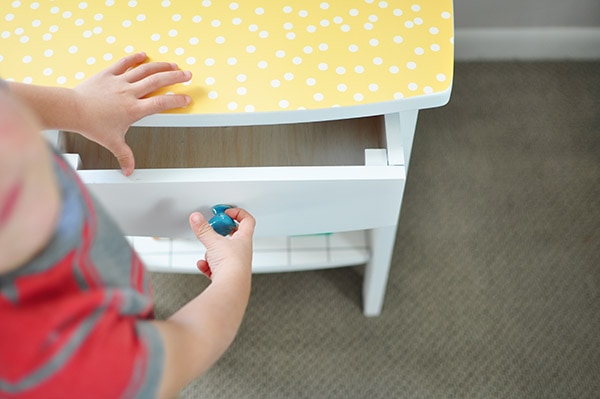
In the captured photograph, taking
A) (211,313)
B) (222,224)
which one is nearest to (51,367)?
(211,313)

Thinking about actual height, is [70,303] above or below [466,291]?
above

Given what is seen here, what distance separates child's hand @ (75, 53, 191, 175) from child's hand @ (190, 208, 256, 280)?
0.11 meters

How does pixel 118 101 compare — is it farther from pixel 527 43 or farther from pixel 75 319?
pixel 527 43

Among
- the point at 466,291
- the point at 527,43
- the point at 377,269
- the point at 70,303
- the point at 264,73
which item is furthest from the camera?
the point at 527,43

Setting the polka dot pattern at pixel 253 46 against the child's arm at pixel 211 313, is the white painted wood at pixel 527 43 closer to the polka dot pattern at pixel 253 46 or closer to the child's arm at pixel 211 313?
the polka dot pattern at pixel 253 46

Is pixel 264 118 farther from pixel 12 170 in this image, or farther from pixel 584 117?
pixel 584 117

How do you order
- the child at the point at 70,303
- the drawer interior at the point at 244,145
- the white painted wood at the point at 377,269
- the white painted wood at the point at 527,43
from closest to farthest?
1. the child at the point at 70,303
2. the drawer interior at the point at 244,145
3. the white painted wood at the point at 377,269
4. the white painted wood at the point at 527,43

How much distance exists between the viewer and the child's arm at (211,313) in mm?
485

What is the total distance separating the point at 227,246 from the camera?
2.08 ft

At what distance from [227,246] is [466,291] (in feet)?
2.02

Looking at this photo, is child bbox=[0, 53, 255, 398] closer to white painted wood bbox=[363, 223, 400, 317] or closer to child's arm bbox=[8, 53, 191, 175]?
child's arm bbox=[8, 53, 191, 175]

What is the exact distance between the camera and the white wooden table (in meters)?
0.64

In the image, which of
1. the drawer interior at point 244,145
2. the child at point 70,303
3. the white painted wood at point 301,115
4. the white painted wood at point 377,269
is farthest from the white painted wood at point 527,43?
the child at point 70,303

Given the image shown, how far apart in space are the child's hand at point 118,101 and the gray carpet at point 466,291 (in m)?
0.55
